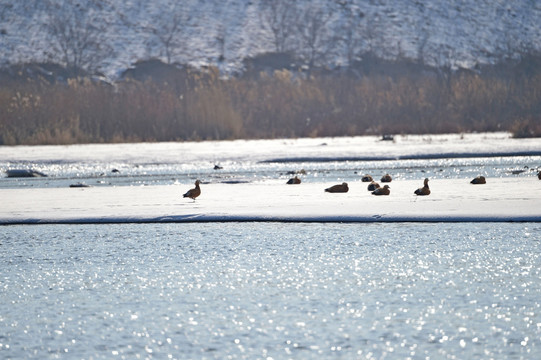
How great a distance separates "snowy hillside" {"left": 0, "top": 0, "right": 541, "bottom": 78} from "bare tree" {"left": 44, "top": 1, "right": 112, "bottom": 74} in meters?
0.08

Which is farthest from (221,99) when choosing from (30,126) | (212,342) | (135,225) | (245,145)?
(212,342)

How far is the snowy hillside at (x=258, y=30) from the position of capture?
49406mm

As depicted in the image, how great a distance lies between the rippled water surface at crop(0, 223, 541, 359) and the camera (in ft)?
13.5

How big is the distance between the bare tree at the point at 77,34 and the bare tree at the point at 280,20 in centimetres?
880

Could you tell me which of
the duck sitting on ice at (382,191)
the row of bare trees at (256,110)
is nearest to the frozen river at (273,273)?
the duck sitting on ice at (382,191)

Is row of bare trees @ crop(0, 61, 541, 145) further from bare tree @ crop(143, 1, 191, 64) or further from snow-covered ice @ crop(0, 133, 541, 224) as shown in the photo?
bare tree @ crop(143, 1, 191, 64)

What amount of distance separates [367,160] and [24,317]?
14.7 metres

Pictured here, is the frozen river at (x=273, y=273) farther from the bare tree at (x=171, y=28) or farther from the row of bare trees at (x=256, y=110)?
the bare tree at (x=171, y=28)

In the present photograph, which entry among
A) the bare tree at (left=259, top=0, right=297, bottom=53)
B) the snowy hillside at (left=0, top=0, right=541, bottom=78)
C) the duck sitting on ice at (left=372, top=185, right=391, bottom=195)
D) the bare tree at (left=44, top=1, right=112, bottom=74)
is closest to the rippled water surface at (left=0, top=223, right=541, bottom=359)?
the duck sitting on ice at (left=372, top=185, right=391, bottom=195)

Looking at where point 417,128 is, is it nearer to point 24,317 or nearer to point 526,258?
point 526,258

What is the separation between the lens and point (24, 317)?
15.5ft

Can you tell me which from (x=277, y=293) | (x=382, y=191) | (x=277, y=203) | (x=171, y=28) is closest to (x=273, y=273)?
(x=277, y=293)

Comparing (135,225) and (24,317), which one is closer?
(24,317)

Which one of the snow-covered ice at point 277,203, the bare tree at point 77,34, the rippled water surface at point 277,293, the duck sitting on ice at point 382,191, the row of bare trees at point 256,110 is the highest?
the bare tree at point 77,34
